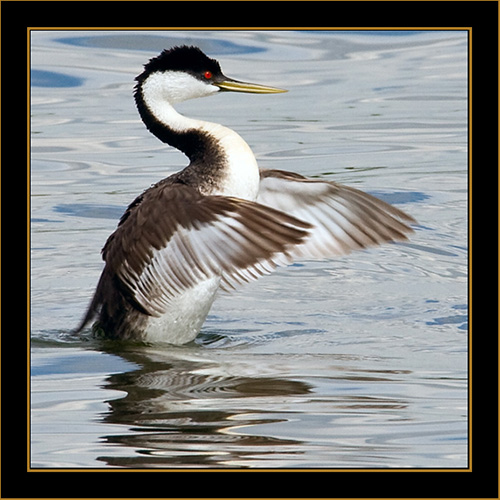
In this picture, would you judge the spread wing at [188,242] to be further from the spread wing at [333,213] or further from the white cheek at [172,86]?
the spread wing at [333,213]

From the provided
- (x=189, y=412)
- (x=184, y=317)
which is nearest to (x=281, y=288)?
(x=184, y=317)

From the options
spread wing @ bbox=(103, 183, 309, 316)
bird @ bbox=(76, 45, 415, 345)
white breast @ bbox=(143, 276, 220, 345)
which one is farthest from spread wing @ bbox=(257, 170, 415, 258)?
spread wing @ bbox=(103, 183, 309, 316)

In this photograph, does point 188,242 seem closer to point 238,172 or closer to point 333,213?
point 238,172

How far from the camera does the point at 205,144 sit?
24.9 ft

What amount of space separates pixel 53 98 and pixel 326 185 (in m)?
8.11

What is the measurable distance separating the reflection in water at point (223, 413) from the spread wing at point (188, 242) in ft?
1.68

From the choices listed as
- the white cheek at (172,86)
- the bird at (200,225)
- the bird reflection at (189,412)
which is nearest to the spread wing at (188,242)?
Answer: the bird at (200,225)

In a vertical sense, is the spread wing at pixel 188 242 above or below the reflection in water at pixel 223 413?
above

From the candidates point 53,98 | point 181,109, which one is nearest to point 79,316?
point 181,109

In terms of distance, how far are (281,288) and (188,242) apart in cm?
242

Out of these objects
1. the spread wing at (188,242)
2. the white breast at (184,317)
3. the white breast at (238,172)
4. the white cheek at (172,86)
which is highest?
the white cheek at (172,86)

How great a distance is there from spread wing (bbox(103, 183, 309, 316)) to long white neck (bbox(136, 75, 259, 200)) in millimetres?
312

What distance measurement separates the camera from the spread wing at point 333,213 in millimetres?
7754

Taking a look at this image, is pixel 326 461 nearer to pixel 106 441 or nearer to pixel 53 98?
pixel 106 441
